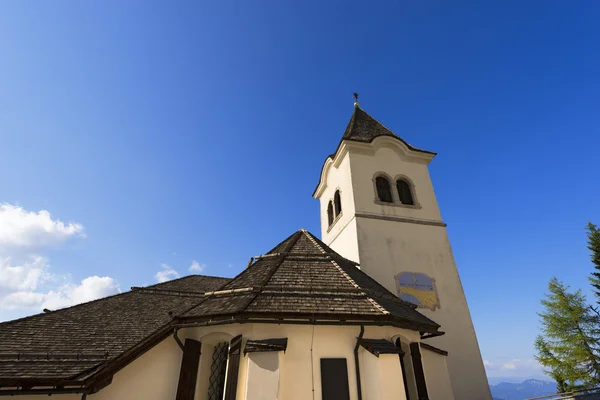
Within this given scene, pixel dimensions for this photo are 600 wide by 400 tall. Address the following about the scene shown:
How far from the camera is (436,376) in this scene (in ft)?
34.5

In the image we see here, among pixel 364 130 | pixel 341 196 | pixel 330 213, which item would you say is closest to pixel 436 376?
pixel 341 196

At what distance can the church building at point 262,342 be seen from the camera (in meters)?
6.75

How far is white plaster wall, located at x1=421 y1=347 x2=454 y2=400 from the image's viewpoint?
32.7 feet

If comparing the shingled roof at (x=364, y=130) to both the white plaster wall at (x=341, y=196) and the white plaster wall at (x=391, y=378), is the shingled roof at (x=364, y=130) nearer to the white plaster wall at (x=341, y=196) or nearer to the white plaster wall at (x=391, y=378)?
the white plaster wall at (x=341, y=196)

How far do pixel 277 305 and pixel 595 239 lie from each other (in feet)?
103

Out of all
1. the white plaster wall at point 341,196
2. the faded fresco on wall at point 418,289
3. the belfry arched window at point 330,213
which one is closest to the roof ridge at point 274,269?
the white plaster wall at point 341,196

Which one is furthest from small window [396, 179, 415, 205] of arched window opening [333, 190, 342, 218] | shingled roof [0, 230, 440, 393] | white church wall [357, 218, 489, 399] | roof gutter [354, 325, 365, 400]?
roof gutter [354, 325, 365, 400]

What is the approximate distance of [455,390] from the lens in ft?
37.3

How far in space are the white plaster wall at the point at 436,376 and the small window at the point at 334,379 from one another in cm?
443

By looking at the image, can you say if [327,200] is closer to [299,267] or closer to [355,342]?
[299,267]

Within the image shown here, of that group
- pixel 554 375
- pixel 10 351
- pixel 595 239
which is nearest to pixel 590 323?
pixel 554 375

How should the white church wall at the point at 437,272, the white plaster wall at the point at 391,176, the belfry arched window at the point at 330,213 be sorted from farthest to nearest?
the belfry arched window at the point at 330,213 < the white plaster wall at the point at 391,176 < the white church wall at the point at 437,272

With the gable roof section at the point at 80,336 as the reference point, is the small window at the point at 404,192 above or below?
above

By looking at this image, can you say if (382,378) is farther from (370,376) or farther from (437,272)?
(437,272)
